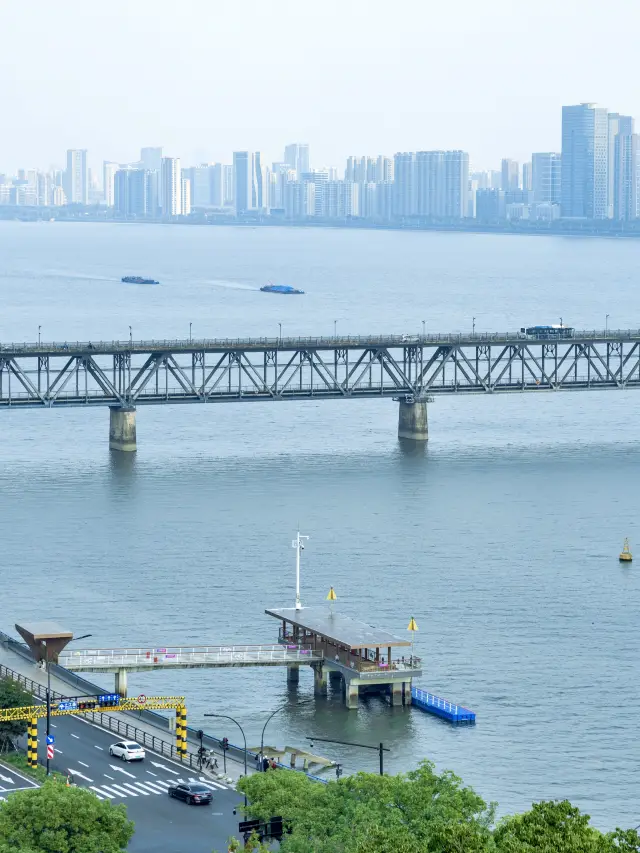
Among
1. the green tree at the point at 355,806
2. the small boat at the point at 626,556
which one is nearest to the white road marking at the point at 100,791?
the green tree at the point at 355,806

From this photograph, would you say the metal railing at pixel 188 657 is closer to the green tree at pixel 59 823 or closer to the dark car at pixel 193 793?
the dark car at pixel 193 793

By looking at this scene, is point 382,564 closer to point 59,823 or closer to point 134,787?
point 134,787

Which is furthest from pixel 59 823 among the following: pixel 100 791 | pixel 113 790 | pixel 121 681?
pixel 121 681

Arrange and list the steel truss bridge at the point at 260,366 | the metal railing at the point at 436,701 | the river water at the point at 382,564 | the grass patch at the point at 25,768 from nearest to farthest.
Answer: the grass patch at the point at 25,768
the river water at the point at 382,564
the metal railing at the point at 436,701
the steel truss bridge at the point at 260,366

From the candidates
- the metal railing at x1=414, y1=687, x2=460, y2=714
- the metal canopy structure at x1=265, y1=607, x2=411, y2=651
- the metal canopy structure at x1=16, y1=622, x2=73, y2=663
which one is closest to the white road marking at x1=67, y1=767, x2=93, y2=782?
the metal canopy structure at x1=16, y1=622, x2=73, y2=663

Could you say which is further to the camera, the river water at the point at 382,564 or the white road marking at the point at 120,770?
the river water at the point at 382,564

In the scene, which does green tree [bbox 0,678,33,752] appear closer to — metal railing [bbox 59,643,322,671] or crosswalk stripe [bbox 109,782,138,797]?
crosswalk stripe [bbox 109,782,138,797]
